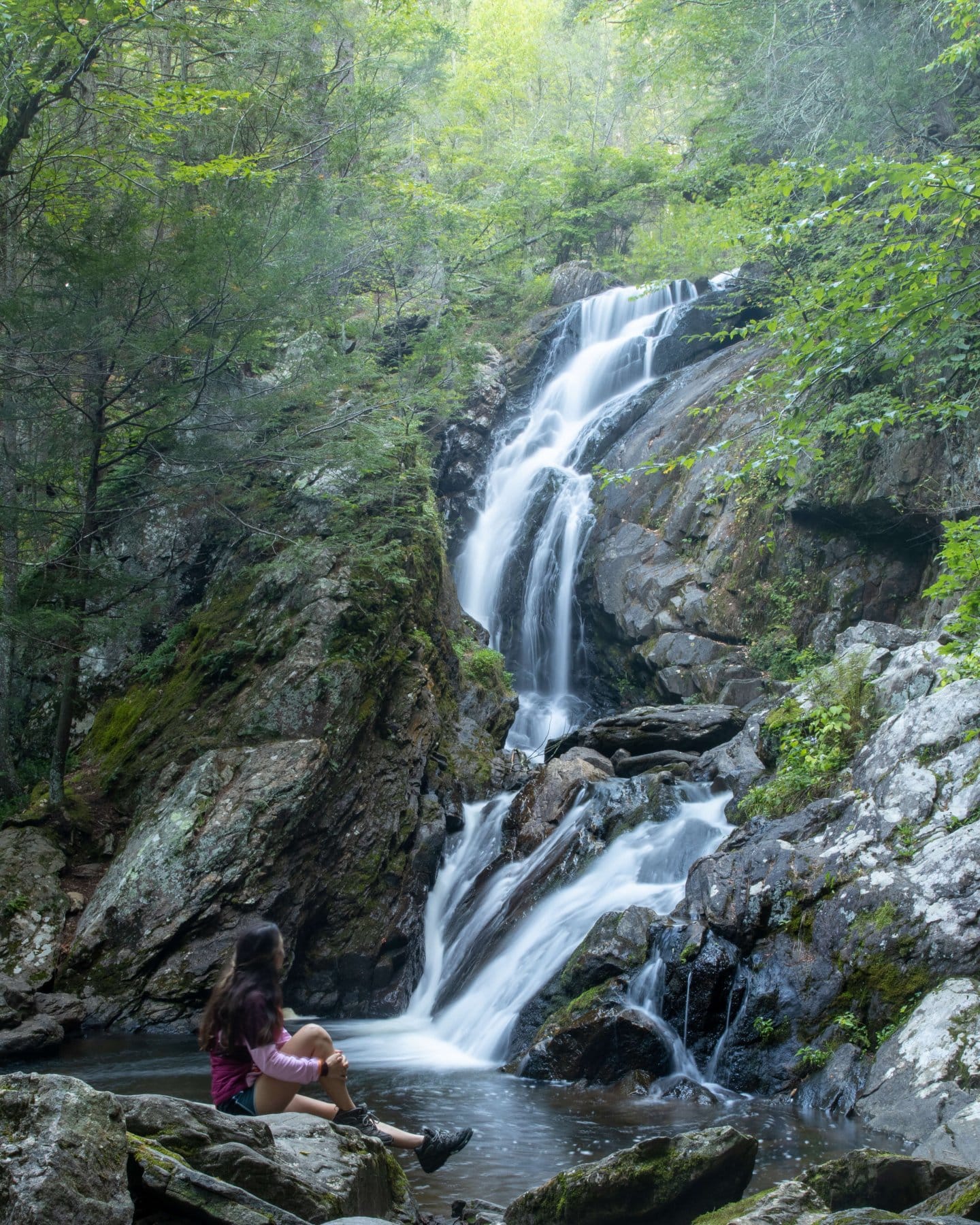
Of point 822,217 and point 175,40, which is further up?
point 175,40

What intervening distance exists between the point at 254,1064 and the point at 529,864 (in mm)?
6657

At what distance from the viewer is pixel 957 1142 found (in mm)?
4695

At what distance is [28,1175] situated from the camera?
2.54 metres

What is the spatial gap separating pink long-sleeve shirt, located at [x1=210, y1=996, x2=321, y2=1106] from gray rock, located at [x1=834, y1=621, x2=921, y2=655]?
28.3ft

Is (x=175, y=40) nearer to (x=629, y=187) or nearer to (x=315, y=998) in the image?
(x=315, y=998)

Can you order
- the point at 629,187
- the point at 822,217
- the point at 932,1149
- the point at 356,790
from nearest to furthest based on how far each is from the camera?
the point at 932,1149 < the point at 822,217 < the point at 356,790 < the point at 629,187

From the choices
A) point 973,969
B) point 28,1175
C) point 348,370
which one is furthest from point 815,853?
point 348,370

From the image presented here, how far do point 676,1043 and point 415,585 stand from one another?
25.9ft

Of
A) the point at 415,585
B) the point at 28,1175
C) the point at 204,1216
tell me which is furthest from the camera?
the point at 415,585

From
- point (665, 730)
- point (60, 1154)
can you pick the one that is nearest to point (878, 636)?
point (665, 730)

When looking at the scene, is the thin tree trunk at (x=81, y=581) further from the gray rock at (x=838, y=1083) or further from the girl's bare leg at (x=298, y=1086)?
the gray rock at (x=838, y=1083)

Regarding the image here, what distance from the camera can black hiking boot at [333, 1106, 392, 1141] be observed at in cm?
463

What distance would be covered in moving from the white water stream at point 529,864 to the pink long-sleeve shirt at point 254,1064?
13.4ft

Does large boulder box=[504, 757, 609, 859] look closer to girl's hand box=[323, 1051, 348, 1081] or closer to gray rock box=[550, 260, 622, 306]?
girl's hand box=[323, 1051, 348, 1081]
